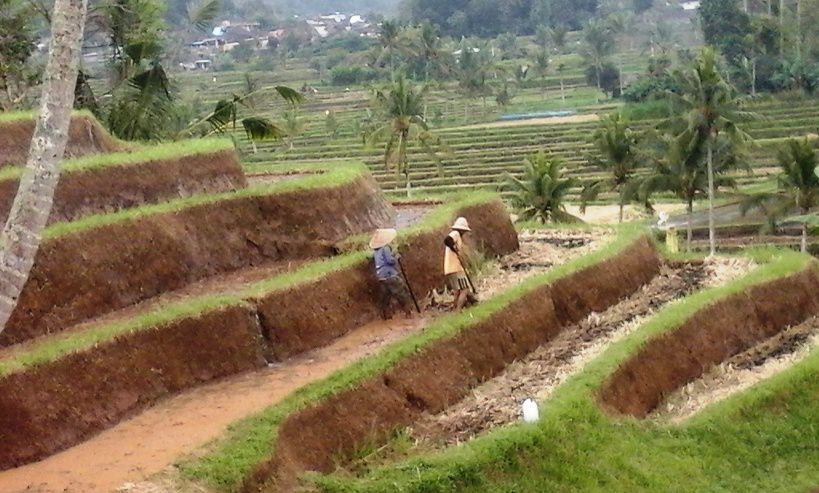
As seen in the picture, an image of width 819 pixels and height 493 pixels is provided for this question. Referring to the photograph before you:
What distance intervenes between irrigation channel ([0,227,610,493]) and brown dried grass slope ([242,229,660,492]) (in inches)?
17.9

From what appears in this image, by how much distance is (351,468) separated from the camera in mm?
8844

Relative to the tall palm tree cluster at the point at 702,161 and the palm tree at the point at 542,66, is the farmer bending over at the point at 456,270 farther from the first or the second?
the palm tree at the point at 542,66

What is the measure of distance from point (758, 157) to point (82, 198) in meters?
37.6

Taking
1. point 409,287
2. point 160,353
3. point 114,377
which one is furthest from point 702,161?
point 114,377

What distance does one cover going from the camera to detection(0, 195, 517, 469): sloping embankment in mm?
8242

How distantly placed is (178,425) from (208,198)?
3913 millimetres

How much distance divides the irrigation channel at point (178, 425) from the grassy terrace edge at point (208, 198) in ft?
6.56

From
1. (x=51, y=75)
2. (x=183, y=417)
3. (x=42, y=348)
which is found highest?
(x=51, y=75)

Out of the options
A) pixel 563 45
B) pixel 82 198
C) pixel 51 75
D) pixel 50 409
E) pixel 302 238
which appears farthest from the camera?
pixel 563 45

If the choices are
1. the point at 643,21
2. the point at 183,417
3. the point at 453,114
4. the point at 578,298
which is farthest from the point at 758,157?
the point at 643,21

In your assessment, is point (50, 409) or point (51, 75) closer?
point (51, 75)

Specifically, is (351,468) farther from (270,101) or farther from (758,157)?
(270,101)

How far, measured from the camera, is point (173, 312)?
9.71 m

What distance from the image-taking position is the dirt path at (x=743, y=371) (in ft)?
38.1
